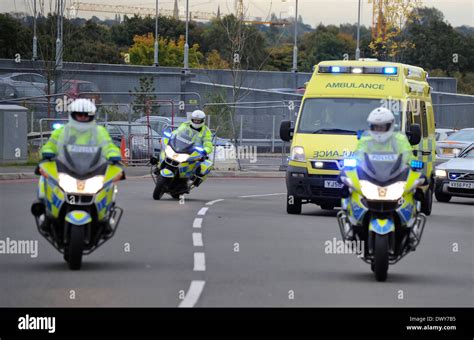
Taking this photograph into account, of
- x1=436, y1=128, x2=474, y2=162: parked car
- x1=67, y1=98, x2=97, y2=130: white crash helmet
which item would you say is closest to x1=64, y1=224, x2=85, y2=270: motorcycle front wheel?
x1=67, y1=98, x2=97, y2=130: white crash helmet

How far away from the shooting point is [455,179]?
2491cm

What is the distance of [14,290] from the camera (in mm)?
10891

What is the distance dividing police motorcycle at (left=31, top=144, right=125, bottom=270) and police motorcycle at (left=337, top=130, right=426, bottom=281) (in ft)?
8.23

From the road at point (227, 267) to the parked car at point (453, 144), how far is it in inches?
501

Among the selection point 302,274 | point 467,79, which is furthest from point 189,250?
point 467,79

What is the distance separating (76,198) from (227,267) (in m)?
1.83

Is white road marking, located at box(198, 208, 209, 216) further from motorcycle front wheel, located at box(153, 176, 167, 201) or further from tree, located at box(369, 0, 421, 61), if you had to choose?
tree, located at box(369, 0, 421, 61)

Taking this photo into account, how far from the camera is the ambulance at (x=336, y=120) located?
19.9 metres

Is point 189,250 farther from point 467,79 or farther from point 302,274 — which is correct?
point 467,79

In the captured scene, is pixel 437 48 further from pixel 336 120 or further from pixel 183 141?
pixel 336 120

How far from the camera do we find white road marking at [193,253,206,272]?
12.6m

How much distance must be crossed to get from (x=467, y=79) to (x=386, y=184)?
75.4 m

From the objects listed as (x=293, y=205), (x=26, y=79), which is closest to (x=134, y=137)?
(x=293, y=205)

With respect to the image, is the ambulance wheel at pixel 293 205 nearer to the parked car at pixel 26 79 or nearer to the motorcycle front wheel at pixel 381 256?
the motorcycle front wheel at pixel 381 256
